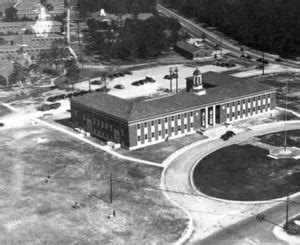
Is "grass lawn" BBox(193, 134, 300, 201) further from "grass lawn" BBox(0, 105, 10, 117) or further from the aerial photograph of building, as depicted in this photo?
"grass lawn" BBox(0, 105, 10, 117)

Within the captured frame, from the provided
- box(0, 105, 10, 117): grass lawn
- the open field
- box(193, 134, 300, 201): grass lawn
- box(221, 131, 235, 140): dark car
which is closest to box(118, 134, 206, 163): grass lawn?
box(221, 131, 235, 140): dark car

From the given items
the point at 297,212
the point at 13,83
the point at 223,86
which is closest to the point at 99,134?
the point at 223,86

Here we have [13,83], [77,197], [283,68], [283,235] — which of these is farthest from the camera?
[283,68]

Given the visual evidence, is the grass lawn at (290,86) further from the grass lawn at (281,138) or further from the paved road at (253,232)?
the paved road at (253,232)

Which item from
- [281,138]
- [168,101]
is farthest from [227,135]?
[168,101]

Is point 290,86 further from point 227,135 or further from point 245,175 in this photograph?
point 245,175

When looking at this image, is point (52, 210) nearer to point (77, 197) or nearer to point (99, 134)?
point (77, 197)
